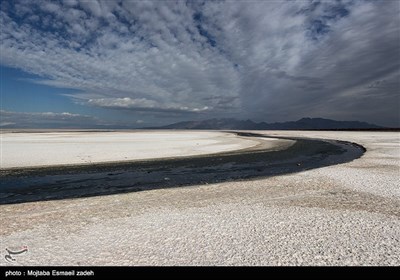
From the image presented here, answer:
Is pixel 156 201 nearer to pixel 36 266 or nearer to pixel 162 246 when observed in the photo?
pixel 162 246

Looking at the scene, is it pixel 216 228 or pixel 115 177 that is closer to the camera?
pixel 216 228

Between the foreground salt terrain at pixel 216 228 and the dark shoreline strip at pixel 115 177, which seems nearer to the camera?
the foreground salt terrain at pixel 216 228

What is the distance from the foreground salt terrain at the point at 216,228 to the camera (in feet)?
24.5

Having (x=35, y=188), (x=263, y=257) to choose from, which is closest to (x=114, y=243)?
(x=263, y=257)

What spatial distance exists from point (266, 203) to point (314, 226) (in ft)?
10.5

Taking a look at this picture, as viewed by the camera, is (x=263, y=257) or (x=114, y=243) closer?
(x=263, y=257)

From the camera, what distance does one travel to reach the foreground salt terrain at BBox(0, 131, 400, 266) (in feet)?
24.5

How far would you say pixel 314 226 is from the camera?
9555mm

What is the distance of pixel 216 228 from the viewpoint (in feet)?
31.3

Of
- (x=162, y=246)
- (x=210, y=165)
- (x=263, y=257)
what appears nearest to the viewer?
(x=263, y=257)

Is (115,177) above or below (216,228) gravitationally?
below

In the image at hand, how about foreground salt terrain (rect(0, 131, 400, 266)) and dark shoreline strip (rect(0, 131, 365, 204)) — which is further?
dark shoreline strip (rect(0, 131, 365, 204))

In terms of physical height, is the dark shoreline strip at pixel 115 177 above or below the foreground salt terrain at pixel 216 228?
below

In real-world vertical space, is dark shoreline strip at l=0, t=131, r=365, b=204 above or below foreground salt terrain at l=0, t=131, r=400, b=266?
below
